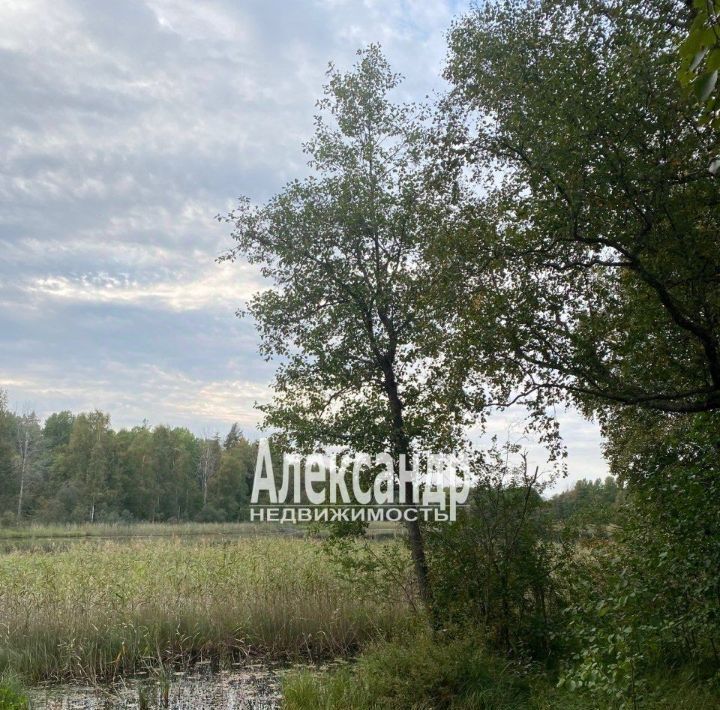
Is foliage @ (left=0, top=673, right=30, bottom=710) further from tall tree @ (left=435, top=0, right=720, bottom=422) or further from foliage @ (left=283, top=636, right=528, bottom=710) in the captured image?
tall tree @ (left=435, top=0, right=720, bottom=422)

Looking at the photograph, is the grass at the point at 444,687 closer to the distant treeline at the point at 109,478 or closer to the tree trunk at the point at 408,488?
the tree trunk at the point at 408,488

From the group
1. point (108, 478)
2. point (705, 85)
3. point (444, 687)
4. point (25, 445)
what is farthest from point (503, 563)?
point (25, 445)

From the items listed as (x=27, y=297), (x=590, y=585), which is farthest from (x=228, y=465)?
(x=590, y=585)

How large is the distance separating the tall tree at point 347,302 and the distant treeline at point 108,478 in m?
28.3

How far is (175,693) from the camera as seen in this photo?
6492 millimetres

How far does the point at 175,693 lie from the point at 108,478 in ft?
115

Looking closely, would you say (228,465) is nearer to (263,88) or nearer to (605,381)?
(263,88)

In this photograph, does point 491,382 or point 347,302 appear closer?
point 491,382

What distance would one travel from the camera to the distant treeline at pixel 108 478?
1325 inches

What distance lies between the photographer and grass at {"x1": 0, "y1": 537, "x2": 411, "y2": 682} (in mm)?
7340

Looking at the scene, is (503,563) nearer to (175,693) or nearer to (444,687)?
(444,687)

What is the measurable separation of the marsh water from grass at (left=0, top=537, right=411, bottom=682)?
31cm

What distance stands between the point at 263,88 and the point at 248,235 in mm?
2168

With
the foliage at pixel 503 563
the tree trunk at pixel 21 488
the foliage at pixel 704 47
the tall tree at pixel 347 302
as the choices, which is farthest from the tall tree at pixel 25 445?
the foliage at pixel 704 47
